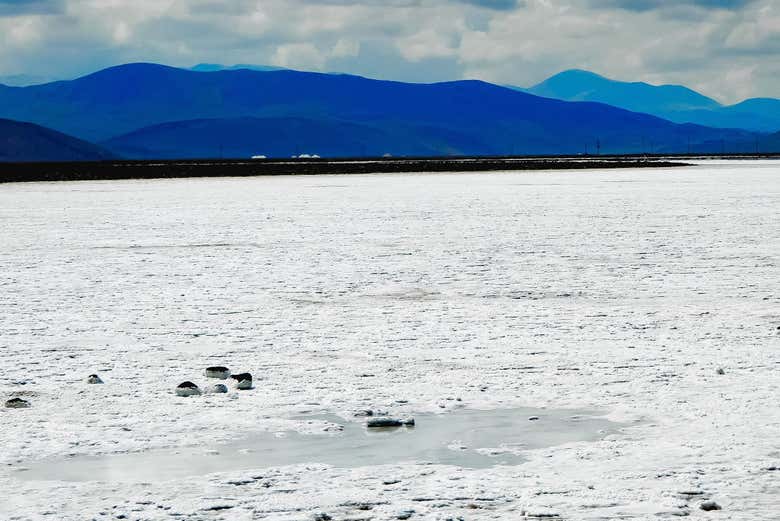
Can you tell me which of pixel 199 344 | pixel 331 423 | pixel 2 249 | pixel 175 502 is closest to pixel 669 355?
pixel 331 423

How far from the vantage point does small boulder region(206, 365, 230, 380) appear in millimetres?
8930

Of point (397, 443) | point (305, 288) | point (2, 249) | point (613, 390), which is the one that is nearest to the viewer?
point (397, 443)

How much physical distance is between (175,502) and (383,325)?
6.05m

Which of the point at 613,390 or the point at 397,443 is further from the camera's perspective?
the point at 613,390

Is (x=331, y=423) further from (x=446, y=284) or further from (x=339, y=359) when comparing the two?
(x=446, y=284)

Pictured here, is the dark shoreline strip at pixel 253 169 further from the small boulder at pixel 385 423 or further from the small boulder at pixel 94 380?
the small boulder at pixel 385 423

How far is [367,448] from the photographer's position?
22.8ft

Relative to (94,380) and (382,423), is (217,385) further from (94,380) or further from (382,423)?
(382,423)

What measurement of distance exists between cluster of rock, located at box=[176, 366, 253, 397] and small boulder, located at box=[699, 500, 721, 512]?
4077 mm

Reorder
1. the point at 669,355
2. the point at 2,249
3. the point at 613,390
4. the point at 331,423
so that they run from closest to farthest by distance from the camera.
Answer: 1. the point at 331,423
2. the point at 613,390
3. the point at 669,355
4. the point at 2,249

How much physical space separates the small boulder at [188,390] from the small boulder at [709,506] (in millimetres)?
4176

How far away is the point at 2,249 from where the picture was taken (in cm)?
2134

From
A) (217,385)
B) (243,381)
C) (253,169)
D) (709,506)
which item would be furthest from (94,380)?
(253,169)

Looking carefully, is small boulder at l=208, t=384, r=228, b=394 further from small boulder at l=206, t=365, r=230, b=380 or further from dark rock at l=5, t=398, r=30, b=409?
dark rock at l=5, t=398, r=30, b=409
